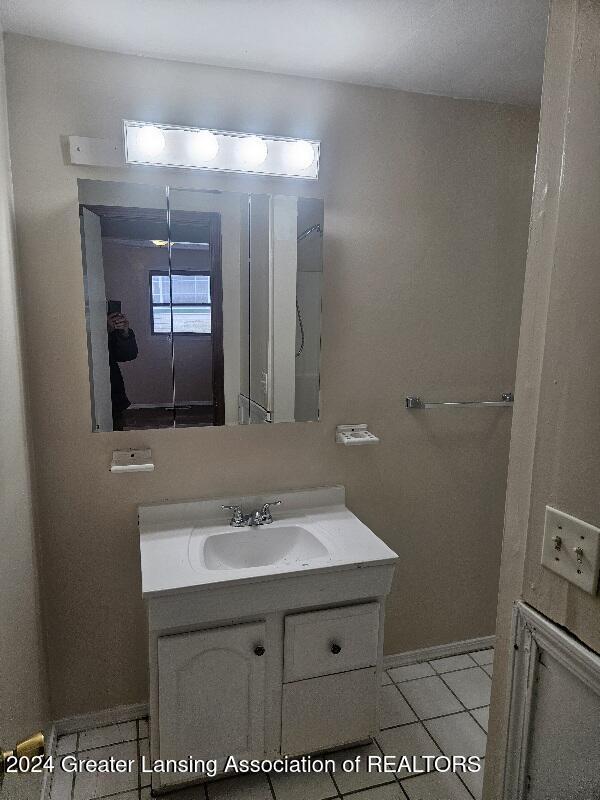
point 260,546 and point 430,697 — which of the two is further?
point 430,697

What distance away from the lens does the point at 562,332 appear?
818 millimetres

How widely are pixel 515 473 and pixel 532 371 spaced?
193mm

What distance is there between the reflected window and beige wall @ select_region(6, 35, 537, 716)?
0.81 feet

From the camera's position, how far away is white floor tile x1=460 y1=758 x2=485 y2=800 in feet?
5.40

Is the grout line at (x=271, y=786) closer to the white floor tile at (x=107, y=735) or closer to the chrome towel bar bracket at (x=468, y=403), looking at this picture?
the white floor tile at (x=107, y=735)

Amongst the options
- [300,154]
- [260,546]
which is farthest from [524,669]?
[300,154]

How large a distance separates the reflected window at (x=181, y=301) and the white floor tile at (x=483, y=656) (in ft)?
6.15

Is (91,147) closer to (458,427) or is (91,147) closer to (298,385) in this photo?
(298,385)

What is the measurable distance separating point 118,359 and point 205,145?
75 centimetres

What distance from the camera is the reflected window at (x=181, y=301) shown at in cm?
168

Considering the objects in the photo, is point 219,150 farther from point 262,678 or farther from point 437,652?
point 437,652

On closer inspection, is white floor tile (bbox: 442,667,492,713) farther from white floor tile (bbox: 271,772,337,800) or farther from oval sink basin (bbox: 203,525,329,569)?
oval sink basin (bbox: 203,525,329,569)

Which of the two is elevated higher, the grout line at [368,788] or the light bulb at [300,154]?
the light bulb at [300,154]

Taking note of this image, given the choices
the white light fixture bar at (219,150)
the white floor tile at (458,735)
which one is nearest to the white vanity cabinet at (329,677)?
the white floor tile at (458,735)
